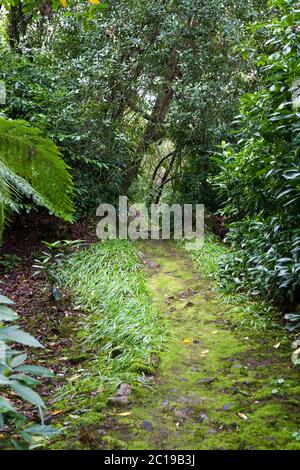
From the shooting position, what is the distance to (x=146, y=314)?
3072 millimetres

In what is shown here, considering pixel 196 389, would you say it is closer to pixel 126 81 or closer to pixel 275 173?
pixel 275 173

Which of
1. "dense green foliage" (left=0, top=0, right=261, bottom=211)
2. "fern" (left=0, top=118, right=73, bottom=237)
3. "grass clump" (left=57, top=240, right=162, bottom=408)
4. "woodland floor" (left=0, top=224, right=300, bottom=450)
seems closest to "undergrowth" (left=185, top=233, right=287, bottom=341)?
"woodland floor" (left=0, top=224, right=300, bottom=450)

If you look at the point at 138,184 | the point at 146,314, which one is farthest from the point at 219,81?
the point at 146,314

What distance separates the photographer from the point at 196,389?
84.2 inches

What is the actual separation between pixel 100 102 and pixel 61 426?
4.04 m

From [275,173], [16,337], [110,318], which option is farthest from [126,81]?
[16,337]

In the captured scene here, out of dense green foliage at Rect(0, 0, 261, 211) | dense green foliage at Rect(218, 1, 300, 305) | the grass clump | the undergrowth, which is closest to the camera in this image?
the grass clump

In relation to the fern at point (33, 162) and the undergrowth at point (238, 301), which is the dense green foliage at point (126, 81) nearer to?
the undergrowth at point (238, 301)

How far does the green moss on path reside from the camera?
1671mm

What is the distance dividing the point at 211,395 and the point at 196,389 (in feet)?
0.31

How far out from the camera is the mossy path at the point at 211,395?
1682mm

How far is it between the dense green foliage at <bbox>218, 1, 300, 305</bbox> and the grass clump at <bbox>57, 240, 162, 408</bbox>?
913 millimetres

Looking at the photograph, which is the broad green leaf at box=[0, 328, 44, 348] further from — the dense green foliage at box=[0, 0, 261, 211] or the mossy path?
the dense green foliage at box=[0, 0, 261, 211]
